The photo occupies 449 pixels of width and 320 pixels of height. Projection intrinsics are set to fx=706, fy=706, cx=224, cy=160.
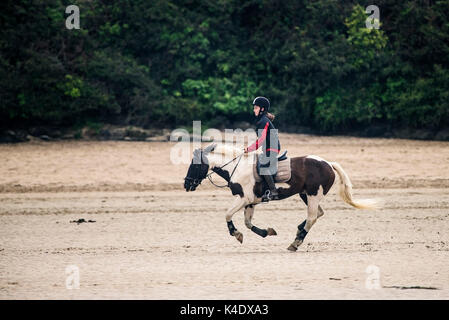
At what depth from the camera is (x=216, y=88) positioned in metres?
26.7

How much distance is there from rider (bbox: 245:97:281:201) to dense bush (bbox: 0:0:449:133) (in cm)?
1508

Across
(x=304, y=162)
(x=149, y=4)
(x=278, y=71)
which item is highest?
(x=149, y=4)

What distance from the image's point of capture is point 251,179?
408 inches

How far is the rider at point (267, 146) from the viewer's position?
33.4ft

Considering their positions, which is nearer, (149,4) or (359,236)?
(359,236)

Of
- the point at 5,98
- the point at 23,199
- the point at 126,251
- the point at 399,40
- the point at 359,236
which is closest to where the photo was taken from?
the point at 126,251

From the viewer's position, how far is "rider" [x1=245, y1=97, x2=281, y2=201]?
10188 millimetres

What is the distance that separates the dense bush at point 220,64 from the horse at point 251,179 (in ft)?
48.6

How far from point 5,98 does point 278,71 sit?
10.1 metres

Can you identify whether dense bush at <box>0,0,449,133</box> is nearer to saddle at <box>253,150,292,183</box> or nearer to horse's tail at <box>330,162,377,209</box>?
horse's tail at <box>330,162,377,209</box>

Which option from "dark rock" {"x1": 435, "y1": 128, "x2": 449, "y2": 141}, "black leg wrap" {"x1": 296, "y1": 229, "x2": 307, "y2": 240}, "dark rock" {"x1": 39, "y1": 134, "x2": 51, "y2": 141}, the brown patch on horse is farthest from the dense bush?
"black leg wrap" {"x1": 296, "y1": 229, "x2": 307, "y2": 240}

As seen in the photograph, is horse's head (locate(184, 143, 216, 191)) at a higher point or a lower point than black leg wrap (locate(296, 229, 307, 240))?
higher
